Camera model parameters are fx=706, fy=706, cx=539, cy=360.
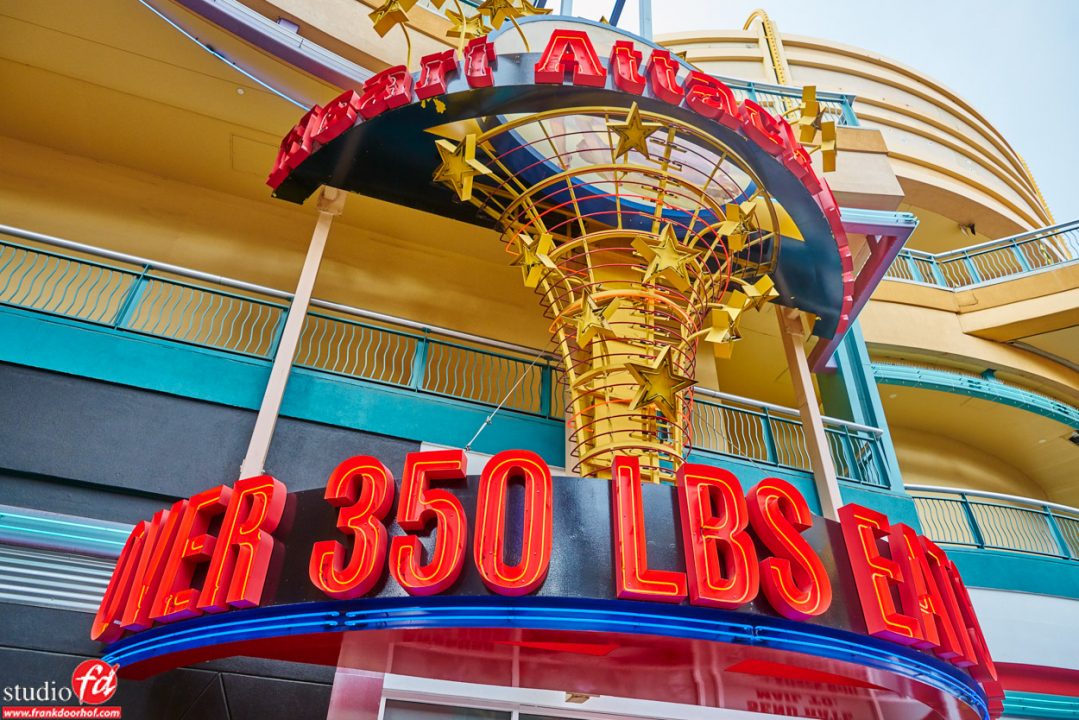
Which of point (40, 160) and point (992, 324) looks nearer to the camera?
point (40, 160)

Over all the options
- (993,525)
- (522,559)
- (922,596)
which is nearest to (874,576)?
(922,596)

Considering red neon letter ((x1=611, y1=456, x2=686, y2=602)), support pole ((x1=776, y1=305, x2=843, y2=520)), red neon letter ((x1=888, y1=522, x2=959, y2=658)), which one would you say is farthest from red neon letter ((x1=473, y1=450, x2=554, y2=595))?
support pole ((x1=776, y1=305, x2=843, y2=520))

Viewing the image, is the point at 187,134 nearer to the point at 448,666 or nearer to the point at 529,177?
the point at 529,177

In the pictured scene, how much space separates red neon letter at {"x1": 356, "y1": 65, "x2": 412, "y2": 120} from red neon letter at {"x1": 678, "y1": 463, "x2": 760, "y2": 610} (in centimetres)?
434

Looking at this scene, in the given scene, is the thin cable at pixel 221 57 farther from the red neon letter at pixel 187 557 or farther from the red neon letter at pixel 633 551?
the red neon letter at pixel 633 551

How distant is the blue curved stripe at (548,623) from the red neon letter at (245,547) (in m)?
0.17

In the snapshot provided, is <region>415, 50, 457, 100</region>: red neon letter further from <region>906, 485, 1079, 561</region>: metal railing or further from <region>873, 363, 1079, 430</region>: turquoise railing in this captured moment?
<region>906, 485, 1079, 561</region>: metal railing

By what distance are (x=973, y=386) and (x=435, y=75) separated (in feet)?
35.8

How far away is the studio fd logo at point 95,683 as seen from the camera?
16.6 feet

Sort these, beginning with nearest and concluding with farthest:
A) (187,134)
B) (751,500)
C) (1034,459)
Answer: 1. (751,500)
2. (187,134)
3. (1034,459)

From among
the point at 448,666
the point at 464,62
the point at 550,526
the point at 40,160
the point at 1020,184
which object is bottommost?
the point at 448,666

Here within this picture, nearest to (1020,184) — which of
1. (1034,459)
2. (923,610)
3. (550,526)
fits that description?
(1034,459)

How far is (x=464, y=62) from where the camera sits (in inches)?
252

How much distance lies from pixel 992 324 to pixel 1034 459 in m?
3.77
